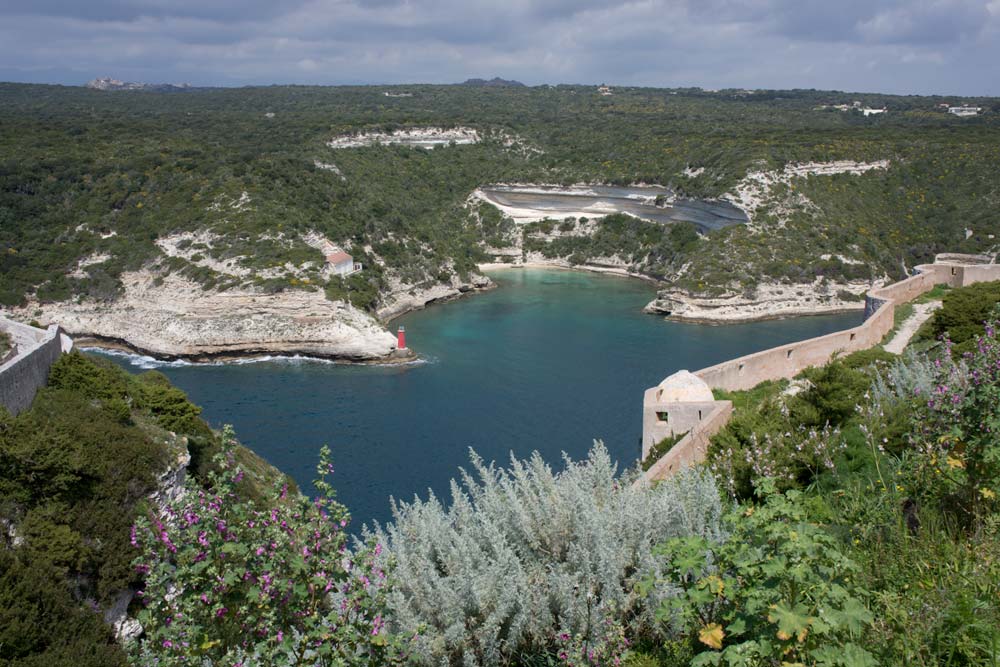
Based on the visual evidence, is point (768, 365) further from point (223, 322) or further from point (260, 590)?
point (223, 322)

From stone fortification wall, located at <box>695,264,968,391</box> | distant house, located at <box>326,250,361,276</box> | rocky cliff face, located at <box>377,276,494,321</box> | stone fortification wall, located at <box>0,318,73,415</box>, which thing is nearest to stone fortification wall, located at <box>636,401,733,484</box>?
stone fortification wall, located at <box>695,264,968,391</box>

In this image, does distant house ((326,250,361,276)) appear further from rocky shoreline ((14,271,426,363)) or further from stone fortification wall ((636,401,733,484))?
stone fortification wall ((636,401,733,484))

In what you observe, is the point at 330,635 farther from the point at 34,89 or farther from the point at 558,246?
the point at 34,89

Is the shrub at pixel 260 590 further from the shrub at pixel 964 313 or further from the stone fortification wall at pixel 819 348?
the shrub at pixel 964 313

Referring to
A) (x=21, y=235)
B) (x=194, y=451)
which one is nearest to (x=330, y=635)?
(x=194, y=451)

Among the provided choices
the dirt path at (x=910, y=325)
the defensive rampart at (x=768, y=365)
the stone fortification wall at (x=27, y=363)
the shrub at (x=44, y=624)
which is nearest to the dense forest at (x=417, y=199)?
the stone fortification wall at (x=27, y=363)

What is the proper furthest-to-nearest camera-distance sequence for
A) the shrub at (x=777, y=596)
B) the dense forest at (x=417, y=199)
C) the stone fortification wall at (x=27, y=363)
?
the dense forest at (x=417, y=199) → the stone fortification wall at (x=27, y=363) → the shrub at (x=777, y=596)

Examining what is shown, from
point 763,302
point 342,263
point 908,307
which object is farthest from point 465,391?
point 763,302
